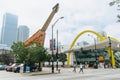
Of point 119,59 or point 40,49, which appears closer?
point 40,49

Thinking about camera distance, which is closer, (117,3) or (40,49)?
(117,3)

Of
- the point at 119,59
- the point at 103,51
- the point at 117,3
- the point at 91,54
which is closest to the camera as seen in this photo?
the point at 117,3

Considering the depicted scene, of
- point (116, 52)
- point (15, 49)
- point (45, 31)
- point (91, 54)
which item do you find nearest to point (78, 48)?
point (91, 54)

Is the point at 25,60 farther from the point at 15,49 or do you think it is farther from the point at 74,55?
the point at 74,55

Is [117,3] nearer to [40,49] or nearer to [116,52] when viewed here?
[40,49]

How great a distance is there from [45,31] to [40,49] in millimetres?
28368

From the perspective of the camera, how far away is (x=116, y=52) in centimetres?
10475

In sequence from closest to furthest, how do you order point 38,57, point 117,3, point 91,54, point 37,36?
point 117,3
point 38,57
point 37,36
point 91,54

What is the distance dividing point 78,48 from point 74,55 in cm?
1041

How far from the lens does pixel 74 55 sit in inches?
4828

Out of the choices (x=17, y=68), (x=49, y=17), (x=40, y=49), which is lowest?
(x=17, y=68)

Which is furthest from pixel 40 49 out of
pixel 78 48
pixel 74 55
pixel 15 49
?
pixel 74 55

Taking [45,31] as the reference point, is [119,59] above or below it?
below

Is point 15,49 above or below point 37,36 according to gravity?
below
